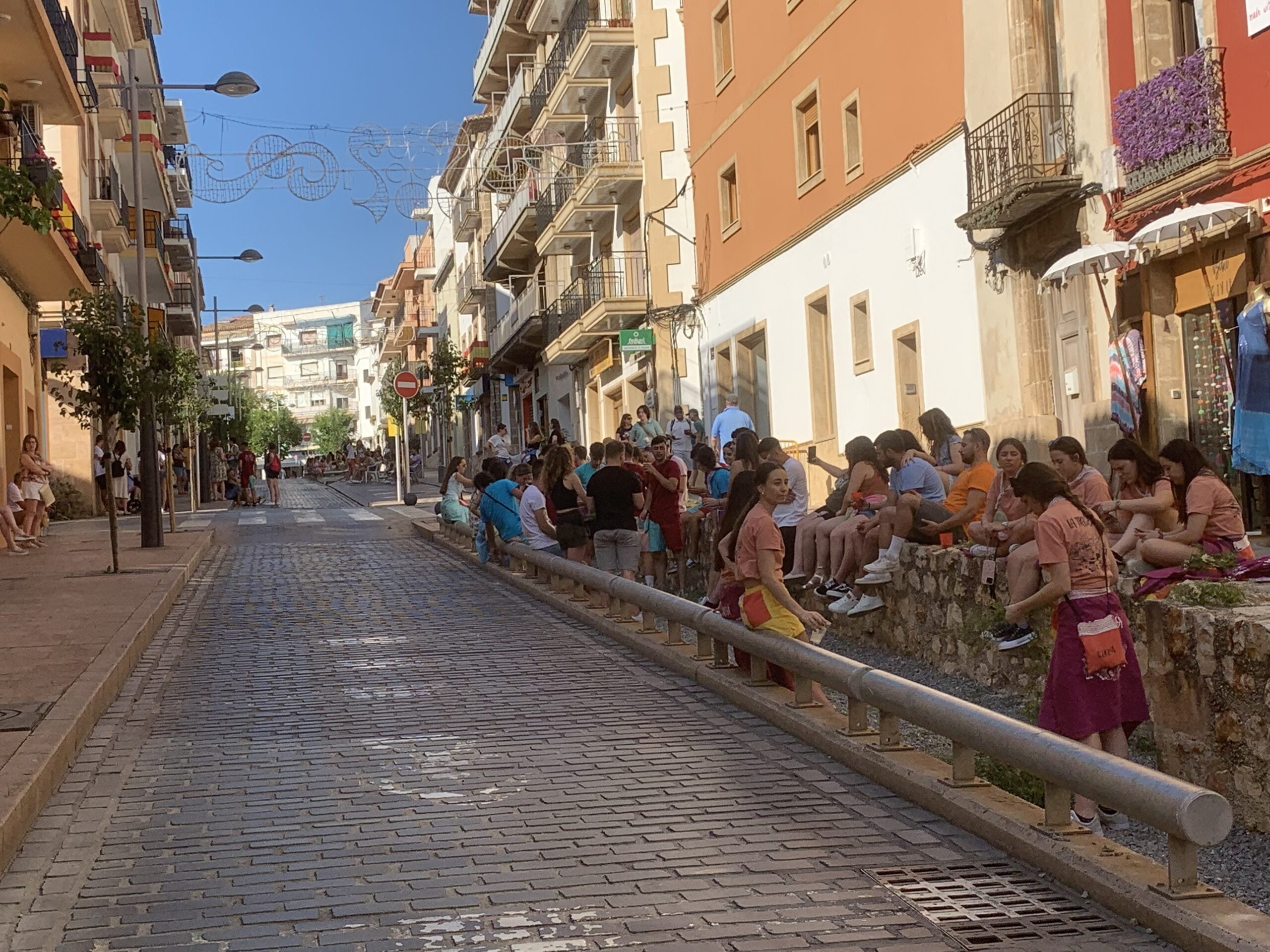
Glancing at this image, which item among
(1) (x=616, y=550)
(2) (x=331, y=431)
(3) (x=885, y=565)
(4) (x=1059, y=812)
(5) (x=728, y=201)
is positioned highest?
(2) (x=331, y=431)

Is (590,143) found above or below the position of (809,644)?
above

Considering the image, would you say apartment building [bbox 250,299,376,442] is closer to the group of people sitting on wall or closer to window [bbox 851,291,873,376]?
window [bbox 851,291,873,376]

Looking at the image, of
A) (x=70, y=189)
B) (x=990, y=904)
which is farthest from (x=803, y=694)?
(x=70, y=189)

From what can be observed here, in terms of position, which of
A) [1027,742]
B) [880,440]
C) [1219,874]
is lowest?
[1219,874]

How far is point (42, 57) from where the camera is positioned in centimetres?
2353

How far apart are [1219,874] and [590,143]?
1283 inches

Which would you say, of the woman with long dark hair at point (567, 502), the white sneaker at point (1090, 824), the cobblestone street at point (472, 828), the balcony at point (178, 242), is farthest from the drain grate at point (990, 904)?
the balcony at point (178, 242)

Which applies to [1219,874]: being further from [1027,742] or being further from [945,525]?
[945,525]

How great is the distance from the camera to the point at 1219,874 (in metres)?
6.40

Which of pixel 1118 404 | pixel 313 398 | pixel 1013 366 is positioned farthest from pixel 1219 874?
pixel 313 398

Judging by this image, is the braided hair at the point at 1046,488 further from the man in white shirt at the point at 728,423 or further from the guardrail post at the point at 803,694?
the man in white shirt at the point at 728,423

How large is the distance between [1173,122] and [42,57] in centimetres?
1615

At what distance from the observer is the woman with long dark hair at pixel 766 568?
9461mm

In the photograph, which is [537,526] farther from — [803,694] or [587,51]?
[587,51]
